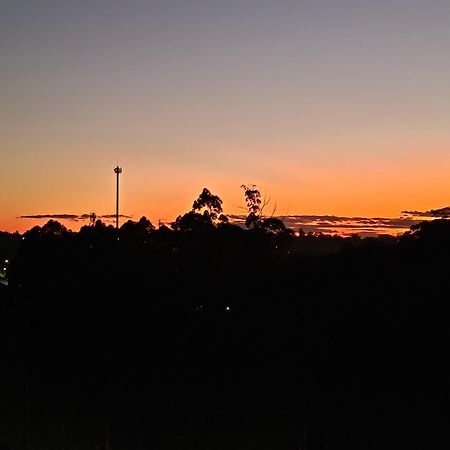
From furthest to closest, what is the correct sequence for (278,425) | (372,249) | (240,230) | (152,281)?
(240,230) → (152,281) → (372,249) → (278,425)

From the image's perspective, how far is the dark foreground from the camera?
19125 mm

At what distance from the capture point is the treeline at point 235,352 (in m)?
19.2

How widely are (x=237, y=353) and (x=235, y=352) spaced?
90mm

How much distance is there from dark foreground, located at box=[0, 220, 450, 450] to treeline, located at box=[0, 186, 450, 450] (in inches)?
1.8

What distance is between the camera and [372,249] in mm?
24297

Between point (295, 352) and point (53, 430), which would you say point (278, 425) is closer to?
point (295, 352)

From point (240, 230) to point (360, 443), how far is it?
1601 cm

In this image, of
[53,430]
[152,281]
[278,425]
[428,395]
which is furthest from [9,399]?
[428,395]

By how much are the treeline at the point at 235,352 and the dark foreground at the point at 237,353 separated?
0.05m

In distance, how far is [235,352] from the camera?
893 inches

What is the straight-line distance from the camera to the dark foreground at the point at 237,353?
19.1 metres

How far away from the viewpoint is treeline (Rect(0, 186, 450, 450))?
755 inches

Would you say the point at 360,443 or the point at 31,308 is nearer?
the point at 360,443

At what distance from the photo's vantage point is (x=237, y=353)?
2262 cm
